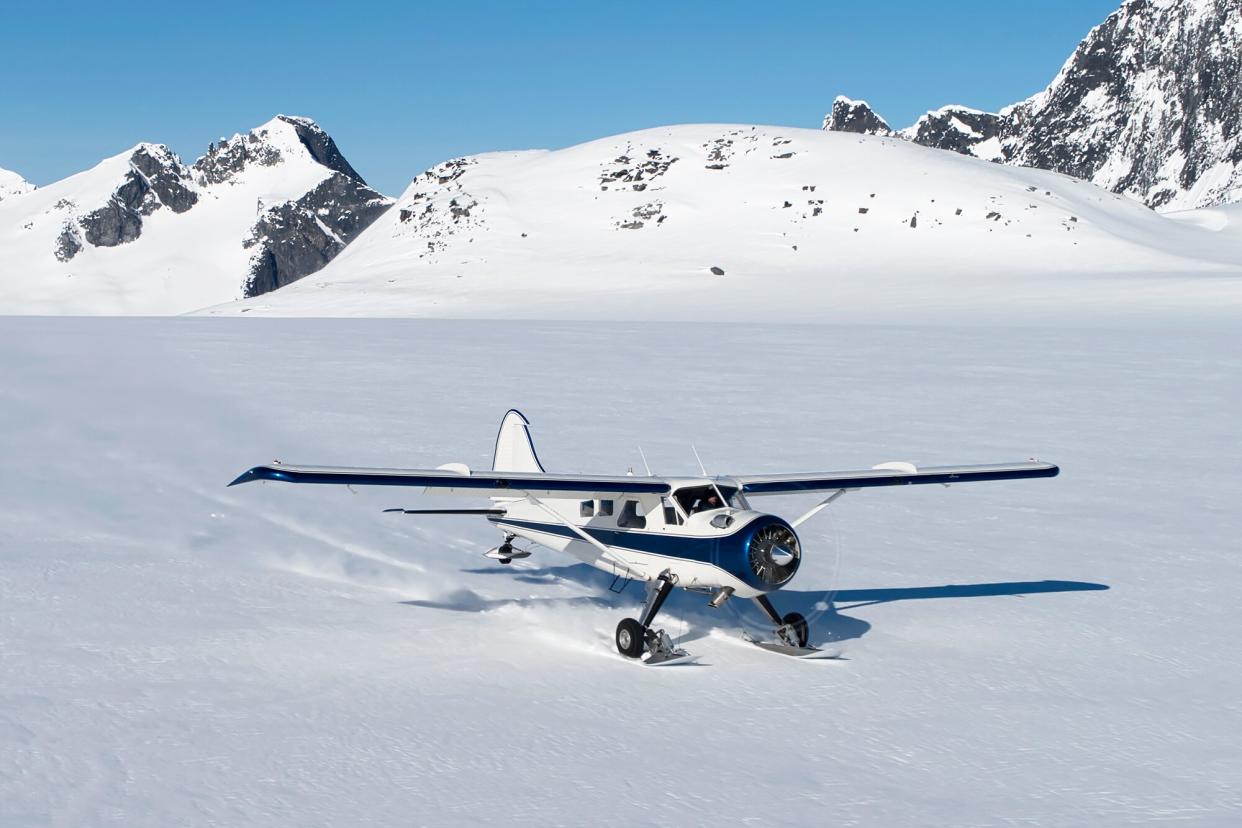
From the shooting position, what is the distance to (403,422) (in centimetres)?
2495

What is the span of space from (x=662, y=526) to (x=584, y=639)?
1619mm

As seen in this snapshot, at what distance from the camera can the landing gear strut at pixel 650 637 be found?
1101 centimetres

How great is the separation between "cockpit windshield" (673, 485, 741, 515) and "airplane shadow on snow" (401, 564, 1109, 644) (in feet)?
5.95

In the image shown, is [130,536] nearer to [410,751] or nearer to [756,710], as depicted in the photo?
[410,751]

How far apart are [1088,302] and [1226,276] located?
17.8 meters

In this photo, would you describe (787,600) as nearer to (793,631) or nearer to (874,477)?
(874,477)

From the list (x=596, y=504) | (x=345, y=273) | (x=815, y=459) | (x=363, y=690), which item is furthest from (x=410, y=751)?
(x=345, y=273)

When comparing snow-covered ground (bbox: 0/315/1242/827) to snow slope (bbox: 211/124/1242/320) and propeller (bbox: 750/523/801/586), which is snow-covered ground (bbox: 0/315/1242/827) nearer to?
propeller (bbox: 750/523/801/586)

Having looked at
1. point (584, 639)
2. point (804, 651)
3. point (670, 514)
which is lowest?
point (584, 639)

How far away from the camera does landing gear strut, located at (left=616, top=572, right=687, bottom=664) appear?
11.0 metres

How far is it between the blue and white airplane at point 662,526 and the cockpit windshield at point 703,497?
0.01m

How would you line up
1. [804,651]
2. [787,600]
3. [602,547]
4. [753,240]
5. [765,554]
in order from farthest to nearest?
[753,240] → [787,600] → [602,547] → [804,651] → [765,554]

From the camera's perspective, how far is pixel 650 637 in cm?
1108

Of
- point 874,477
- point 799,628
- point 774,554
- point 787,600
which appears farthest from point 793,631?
point 874,477
